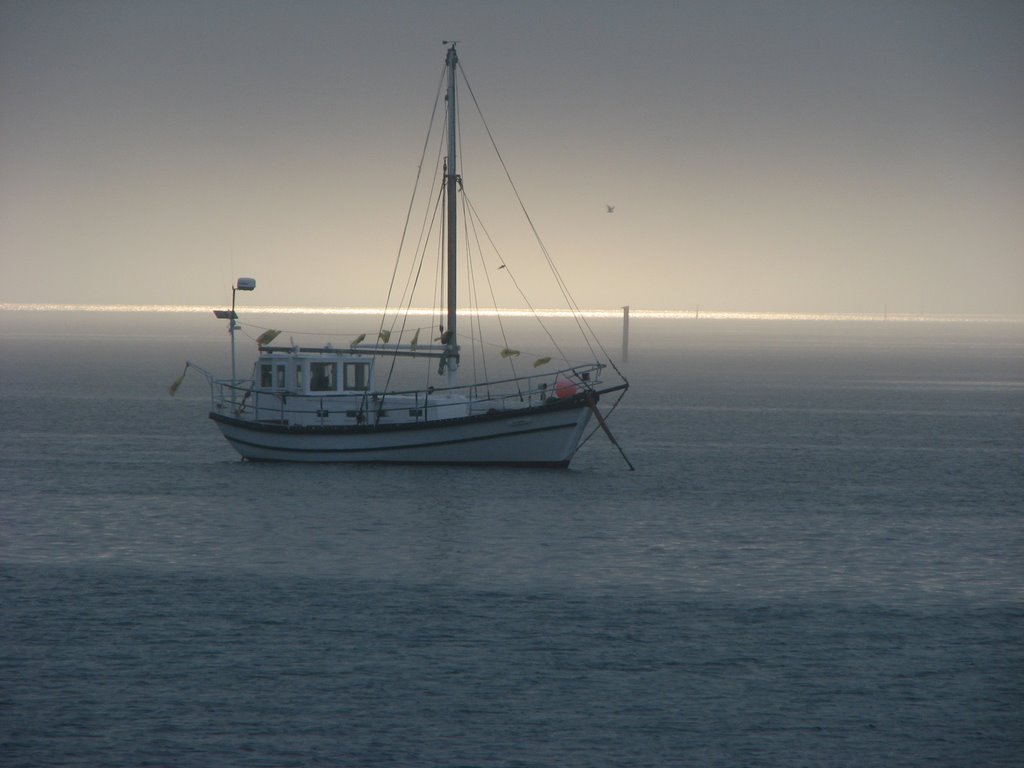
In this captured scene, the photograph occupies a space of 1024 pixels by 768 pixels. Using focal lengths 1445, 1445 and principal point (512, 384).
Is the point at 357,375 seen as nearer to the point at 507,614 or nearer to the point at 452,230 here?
the point at 452,230

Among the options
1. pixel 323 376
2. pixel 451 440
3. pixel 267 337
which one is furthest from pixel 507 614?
pixel 267 337

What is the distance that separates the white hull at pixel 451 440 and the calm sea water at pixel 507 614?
79cm

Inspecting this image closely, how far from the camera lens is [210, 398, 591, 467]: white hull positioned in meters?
56.1

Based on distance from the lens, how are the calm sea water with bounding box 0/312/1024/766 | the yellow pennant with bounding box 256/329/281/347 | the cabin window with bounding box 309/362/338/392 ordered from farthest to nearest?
the yellow pennant with bounding box 256/329/281/347 → the cabin window with bounding box 309/362/338/392 → the calm sea water with bounding box 0/312/1024/766

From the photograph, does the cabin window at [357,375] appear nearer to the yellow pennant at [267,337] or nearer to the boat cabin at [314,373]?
the boat cabin at [314,373]

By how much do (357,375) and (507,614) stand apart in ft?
88.3

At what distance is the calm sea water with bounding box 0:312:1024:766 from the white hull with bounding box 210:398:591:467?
2.59 ft

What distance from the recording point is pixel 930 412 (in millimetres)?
108938

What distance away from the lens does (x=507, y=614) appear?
3303cm

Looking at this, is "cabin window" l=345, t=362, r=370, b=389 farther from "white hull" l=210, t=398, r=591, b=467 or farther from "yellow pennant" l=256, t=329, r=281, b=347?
"yellow pennant" l=256, t=329, r=281, b=347

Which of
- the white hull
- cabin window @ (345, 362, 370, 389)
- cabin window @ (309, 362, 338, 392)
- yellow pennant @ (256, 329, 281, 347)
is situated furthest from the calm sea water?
yellow pennant @ (256, 329, 281, 347)

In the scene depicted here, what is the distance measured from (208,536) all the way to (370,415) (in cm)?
1453

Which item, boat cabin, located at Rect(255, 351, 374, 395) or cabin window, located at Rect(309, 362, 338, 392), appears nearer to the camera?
boat cabin, located at Rect(255, 351, 374, 395)

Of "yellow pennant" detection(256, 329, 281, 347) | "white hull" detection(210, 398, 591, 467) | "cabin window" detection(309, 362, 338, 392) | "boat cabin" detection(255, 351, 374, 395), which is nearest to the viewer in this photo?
"white hull" detection(210, 398, 591, 467)
